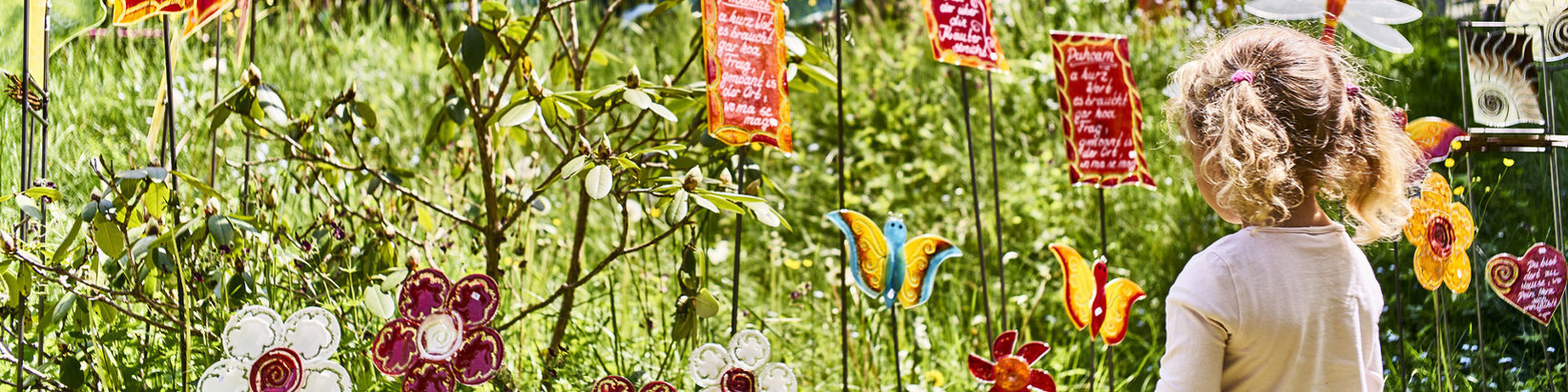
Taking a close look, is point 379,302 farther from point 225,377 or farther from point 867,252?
point 867,252

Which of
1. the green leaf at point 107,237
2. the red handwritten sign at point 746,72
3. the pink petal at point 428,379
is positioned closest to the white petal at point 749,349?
the red handwritten sign at point 746,72

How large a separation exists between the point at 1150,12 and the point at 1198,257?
301 cm

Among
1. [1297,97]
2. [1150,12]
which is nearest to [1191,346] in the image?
[1297,97]

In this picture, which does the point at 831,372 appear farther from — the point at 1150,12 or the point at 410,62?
the point at 1150,12

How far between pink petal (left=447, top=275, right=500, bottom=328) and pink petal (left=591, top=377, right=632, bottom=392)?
0.18m

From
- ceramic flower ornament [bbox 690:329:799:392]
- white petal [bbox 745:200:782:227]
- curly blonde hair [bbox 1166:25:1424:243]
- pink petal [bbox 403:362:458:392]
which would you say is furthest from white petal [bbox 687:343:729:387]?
curly blonde hair [bbox 1166:25:1424:243]

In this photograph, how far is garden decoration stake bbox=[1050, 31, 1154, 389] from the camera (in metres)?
1.88

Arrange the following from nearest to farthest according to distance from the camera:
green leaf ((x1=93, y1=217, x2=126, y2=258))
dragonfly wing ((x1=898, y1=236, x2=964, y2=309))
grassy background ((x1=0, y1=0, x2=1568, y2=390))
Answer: green leaf ((x1=93, y1=217, x2=126, y2=258))
dragonfly wing ((x1=898, y1=236, x2=964, y2=309))
grassy background ((x1=0, y1=0, x2=1568, y2=390))

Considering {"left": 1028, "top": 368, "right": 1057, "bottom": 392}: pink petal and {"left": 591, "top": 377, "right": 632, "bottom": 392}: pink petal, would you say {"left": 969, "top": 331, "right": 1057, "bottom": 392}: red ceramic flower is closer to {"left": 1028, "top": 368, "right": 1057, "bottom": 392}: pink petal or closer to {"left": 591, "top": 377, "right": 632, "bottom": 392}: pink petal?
{"left": 1028, "top": 368, "right": 1057, "bottom": 392}: pink petal

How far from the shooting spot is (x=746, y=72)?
1.54m

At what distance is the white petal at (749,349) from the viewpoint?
1.53m

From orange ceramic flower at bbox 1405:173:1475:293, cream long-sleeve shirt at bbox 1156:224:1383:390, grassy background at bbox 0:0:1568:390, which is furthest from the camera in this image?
grassy background at bbox 0:0:1568:390

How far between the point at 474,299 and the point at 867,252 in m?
0.55

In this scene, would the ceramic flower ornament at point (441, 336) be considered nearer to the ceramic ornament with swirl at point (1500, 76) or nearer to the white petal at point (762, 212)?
the white petal at point (762, 212)
